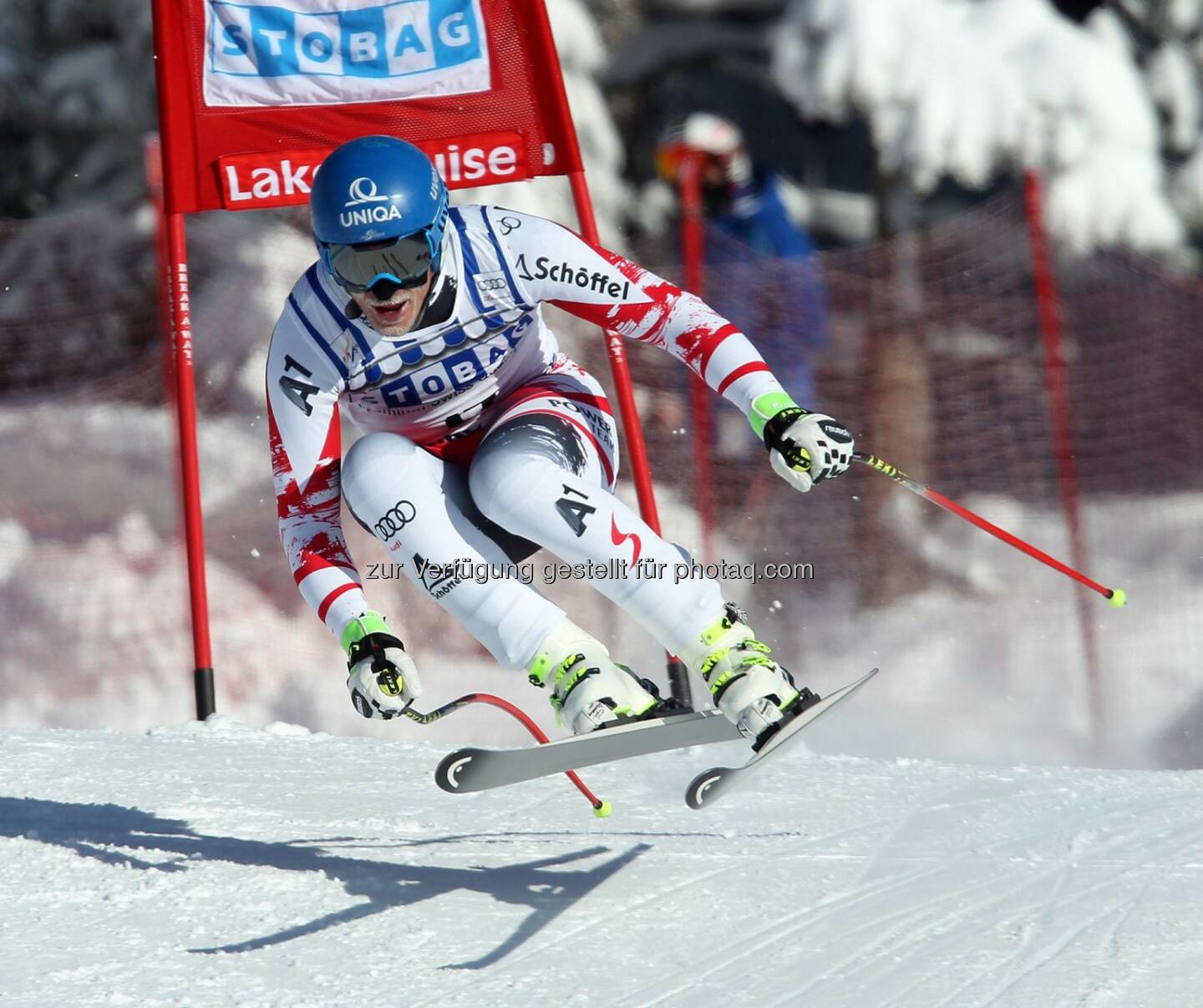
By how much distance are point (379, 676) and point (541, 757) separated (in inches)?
18.7

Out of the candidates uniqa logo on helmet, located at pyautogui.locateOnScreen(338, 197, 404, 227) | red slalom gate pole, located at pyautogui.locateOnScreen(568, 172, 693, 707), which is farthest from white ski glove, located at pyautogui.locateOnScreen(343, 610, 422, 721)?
red slalom gate pole, located at pyautogui.locateOnScreen(568, 172, 693, 707)

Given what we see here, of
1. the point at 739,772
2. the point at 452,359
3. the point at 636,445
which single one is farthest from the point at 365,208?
the point at 636,445

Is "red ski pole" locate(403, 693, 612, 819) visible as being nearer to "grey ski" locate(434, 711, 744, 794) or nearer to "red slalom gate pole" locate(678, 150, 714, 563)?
"grey ski" locate(434, 711, 744, 794)

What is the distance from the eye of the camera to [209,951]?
10.3ft

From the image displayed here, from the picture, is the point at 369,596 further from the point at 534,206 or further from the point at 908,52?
the point at 908,52

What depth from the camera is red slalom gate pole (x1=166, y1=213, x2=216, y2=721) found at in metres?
5.43

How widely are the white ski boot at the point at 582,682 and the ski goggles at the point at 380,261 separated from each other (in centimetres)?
86

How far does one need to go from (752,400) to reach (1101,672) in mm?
3306

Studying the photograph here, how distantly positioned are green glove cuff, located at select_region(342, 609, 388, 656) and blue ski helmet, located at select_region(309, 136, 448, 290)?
2.54 feet

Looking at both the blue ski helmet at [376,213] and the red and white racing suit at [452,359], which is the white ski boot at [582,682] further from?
the blue ski helmet at [376,213]

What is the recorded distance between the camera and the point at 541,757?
328cm

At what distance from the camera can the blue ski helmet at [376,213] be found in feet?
11.0

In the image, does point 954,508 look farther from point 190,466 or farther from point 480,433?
point 190,466

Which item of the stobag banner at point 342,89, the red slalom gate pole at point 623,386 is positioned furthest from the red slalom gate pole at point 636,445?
the stobag banner at point 342,89
